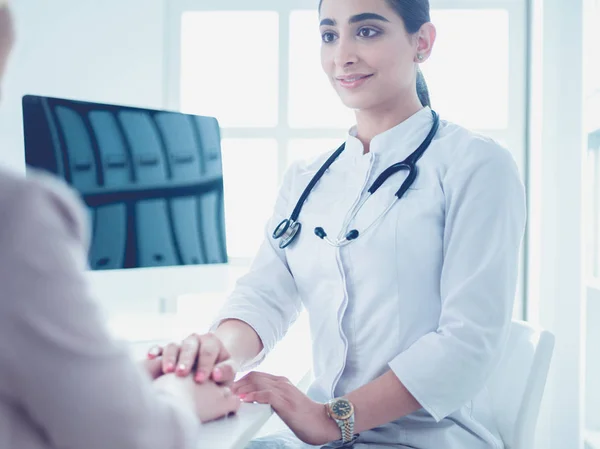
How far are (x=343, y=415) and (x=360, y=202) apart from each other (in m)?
0.42

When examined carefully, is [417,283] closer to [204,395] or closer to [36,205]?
[204,395]

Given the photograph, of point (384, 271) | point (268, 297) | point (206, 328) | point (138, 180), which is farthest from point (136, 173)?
point (384, 271)

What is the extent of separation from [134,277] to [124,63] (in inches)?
45.2

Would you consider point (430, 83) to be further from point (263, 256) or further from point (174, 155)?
point (263, 256)

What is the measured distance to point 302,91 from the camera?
255cm

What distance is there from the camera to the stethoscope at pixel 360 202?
117 centimetres

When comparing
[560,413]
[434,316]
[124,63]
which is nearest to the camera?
[434,316]

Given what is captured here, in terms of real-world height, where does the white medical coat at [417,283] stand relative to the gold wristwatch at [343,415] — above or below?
above

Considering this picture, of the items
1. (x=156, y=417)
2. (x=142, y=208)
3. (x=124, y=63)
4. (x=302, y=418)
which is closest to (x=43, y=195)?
(x=156, y=417)

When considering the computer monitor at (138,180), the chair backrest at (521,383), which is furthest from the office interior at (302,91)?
the chair backrest at (521,383)

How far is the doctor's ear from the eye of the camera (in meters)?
1.30

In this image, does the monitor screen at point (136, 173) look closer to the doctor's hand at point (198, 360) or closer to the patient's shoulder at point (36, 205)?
the doctor's hand at point (198, 360)

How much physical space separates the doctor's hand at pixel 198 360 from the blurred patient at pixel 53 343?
0.39m

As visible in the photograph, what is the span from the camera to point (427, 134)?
4.13 feet
